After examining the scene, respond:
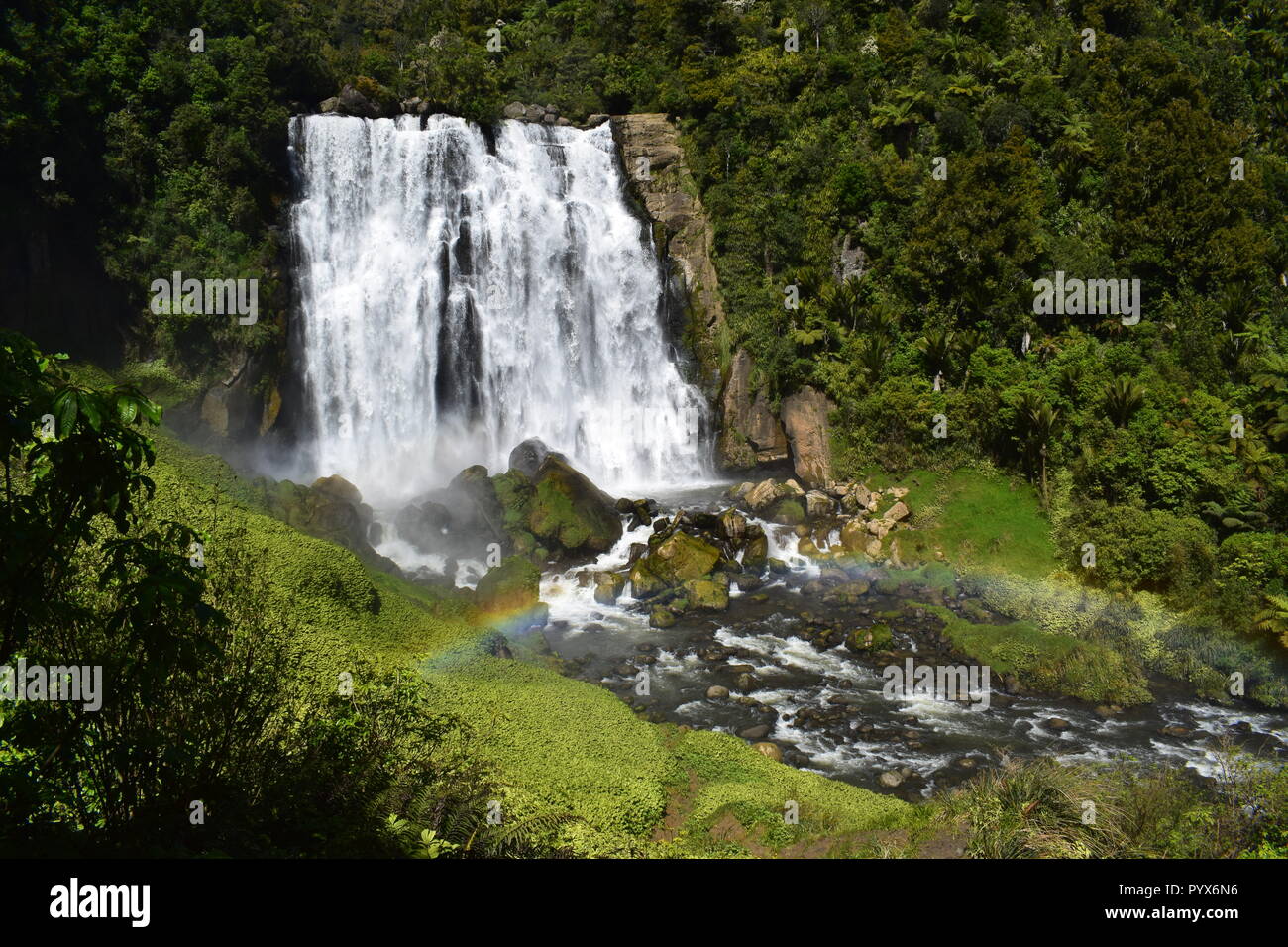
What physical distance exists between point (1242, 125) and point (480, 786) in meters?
44.0

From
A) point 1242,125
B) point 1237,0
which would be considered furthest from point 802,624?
point 1237,0

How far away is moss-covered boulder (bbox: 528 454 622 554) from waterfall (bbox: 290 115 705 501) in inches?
224

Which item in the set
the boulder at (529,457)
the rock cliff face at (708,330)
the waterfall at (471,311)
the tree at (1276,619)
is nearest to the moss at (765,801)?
the tree at (1276,619)

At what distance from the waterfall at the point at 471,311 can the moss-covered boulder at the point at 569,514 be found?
568 centimetres

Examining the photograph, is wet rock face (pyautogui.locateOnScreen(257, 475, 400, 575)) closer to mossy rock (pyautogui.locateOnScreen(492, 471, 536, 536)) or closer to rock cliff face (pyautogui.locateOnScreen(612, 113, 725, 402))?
mossy rock (pyautogui.locateOnScreen(492, 471, 536, 536))

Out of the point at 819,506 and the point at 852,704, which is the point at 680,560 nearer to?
the point at 819,506

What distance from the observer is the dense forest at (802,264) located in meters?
7.78

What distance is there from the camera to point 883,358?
2981 centimetres

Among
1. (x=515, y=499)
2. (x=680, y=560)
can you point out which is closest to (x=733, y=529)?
(x=680, y=560)

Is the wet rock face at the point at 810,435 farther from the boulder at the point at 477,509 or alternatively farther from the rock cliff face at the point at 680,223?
the boulder at the point at 477,509

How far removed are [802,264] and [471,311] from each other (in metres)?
13.7

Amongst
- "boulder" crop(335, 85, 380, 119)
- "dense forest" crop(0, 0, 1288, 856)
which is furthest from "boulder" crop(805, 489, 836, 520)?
"boulder" crop(335, 85, 380, 119)
